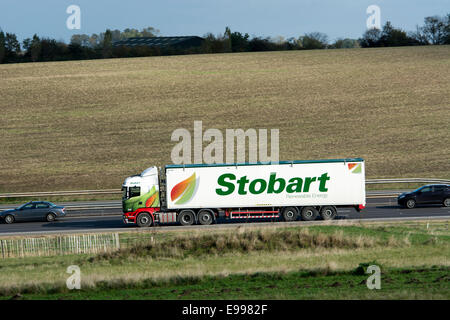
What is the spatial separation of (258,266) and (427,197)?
21.5m

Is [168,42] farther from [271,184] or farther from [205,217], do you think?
[271,184]

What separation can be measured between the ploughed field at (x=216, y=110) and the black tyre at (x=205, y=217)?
64.1 feet

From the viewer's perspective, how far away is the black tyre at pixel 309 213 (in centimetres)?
3197

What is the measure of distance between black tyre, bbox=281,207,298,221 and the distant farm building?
83.9m

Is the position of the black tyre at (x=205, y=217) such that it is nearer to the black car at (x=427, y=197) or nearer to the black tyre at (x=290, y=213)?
the black tyre at (x=290, y=213)

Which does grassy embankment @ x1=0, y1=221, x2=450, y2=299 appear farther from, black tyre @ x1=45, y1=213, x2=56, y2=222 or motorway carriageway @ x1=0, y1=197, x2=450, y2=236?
black tyre @ x1=45, y1=213, x2=56, y2=222

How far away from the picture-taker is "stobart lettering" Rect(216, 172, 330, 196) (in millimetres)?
31844

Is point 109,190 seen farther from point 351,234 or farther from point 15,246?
point 351,234

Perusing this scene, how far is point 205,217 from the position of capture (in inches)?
1270

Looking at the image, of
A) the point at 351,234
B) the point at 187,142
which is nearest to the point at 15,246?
the point at 351,234

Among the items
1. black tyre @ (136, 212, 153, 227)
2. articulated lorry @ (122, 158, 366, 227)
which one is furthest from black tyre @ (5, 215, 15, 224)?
black tyre @ (136, 212, 153, 227)

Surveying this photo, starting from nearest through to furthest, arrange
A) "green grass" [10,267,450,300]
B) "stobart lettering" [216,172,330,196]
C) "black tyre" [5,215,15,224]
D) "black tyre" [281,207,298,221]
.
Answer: "green grass" [10,267,450,300] → "stobart lettering" [216,172,330,196] → "black tyre" [281,207,298,221] → "black tyre" [5,215,15,224]

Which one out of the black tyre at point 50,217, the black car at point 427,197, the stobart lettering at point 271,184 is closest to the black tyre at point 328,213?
the stobart lettering at point 271,184

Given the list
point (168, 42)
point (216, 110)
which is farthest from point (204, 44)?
point (216, 110)
